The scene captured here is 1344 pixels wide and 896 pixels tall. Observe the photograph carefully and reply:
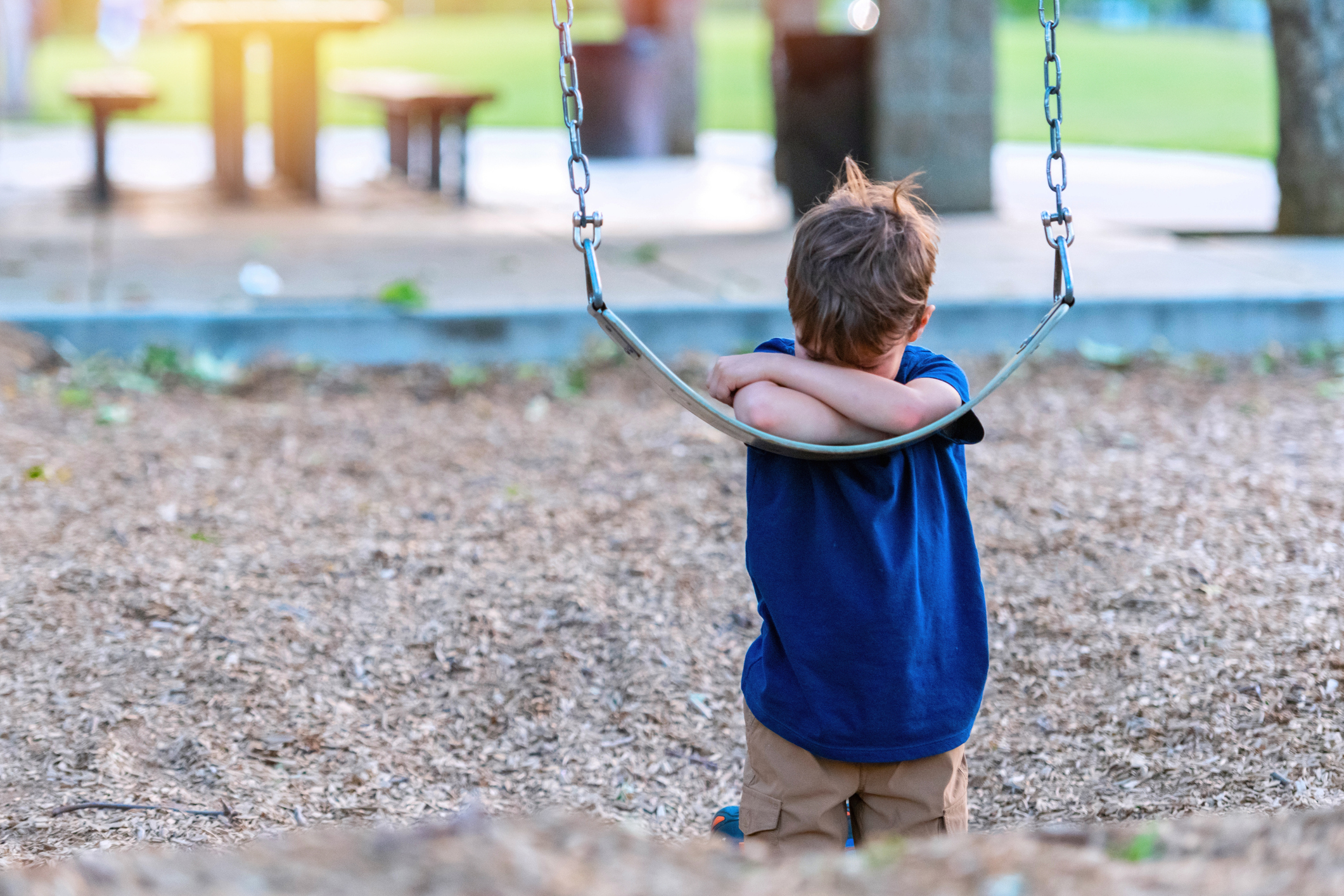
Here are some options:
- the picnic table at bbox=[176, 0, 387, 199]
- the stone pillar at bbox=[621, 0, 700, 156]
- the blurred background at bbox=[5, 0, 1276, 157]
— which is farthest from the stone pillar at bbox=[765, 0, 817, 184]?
the picnic table at bbox=[176, 0, 387, 199]

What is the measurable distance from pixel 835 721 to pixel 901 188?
0.74 m

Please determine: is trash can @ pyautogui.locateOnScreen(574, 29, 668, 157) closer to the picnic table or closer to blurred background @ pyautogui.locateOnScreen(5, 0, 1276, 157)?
blurred background @ pyautogui.locateOnScreen(5, 0, 1276, 157)

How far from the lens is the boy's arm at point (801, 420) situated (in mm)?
1902

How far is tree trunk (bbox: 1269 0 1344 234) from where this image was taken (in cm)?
666

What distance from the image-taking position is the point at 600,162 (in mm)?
13820

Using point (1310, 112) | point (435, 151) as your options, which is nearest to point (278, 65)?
point (435, 151)

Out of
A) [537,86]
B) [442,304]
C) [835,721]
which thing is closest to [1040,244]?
[442,304]

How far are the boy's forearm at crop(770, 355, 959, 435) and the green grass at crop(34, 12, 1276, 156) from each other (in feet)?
32.5

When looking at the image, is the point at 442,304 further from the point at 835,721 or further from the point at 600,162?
the point at 600,162

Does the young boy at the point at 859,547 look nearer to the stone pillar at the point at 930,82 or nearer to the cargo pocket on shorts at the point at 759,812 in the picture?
the cargo pocket on shorts at the point at 759,812

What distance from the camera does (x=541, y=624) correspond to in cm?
308

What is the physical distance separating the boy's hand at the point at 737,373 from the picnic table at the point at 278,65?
7.29m

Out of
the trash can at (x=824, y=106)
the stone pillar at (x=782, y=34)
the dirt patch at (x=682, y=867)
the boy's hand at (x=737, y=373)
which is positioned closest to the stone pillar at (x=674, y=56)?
the stone pillar at (x=782, y=34)

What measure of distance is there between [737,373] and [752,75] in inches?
1017
